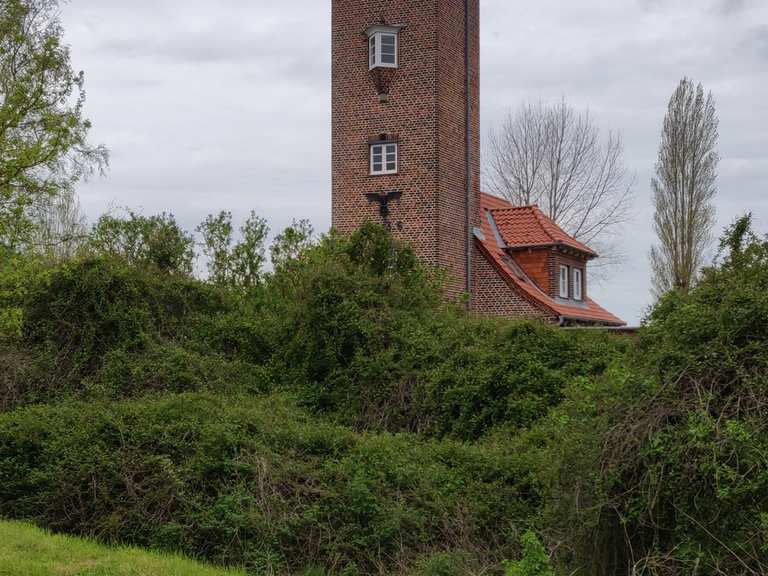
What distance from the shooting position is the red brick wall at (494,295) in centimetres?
3059

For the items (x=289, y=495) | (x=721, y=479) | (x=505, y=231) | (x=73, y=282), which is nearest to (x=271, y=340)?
(x=73, y=282)

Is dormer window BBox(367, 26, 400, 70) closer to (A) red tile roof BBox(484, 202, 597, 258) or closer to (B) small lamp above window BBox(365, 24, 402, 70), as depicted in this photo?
(B) small lamp above window BBox(365, 24, 402, 70)

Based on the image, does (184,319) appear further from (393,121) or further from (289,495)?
(393,121)

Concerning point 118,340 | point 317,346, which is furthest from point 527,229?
point 118,340

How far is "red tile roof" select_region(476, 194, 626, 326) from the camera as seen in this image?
30688mm

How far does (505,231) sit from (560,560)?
26196 millimetres

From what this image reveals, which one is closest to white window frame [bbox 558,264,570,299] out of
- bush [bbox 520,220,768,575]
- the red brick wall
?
the red brick wall

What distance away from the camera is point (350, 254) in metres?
20.9

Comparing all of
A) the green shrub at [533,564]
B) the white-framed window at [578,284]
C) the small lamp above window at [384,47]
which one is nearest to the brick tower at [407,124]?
the small lamp above window at [384,47]

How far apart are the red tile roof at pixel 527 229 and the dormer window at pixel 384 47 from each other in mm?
7785

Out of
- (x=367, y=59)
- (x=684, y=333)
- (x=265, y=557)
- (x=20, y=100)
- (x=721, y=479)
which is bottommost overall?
(x=265, y=557)

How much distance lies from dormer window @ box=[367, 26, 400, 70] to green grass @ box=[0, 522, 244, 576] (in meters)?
21.2

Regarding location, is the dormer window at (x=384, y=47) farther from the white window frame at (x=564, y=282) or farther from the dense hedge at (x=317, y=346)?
the dense hedge at (x=317, y=346)

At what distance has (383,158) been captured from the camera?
97.3 feet
